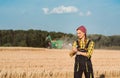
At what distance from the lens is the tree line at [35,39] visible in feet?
184

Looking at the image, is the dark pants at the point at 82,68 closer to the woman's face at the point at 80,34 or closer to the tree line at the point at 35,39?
Result: the woman's face at the point at 80,34

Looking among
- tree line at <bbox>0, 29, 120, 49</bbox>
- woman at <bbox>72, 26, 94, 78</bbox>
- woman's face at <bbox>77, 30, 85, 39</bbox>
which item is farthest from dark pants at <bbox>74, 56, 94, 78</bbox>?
tree line at <bbox>0, 29, 120, 49</bbox>

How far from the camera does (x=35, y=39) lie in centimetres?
6216

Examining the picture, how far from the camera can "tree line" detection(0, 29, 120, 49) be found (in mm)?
56116

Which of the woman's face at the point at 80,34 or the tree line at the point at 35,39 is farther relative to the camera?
the tree line at the point at 35,39

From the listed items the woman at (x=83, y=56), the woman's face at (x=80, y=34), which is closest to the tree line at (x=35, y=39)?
the woman at (x=83, y=56)

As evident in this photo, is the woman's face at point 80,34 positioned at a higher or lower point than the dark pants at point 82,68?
higher

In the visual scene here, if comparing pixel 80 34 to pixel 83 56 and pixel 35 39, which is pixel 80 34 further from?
pixel 35 39


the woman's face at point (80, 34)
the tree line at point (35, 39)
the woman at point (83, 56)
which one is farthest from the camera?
the tree line at point (35, 39)

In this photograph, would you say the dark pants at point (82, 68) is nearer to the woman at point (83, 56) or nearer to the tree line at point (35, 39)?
the woman at point (83, 56)

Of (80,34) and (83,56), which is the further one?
(83,56)

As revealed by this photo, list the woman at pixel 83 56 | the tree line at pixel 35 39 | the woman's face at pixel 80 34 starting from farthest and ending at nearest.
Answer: the tree line at pixel 35 39 < the woman at pixel 83 56 < the woman's face at pixel 80 34

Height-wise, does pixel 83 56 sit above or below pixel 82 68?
above

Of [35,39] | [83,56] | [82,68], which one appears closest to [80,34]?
[83,56]
